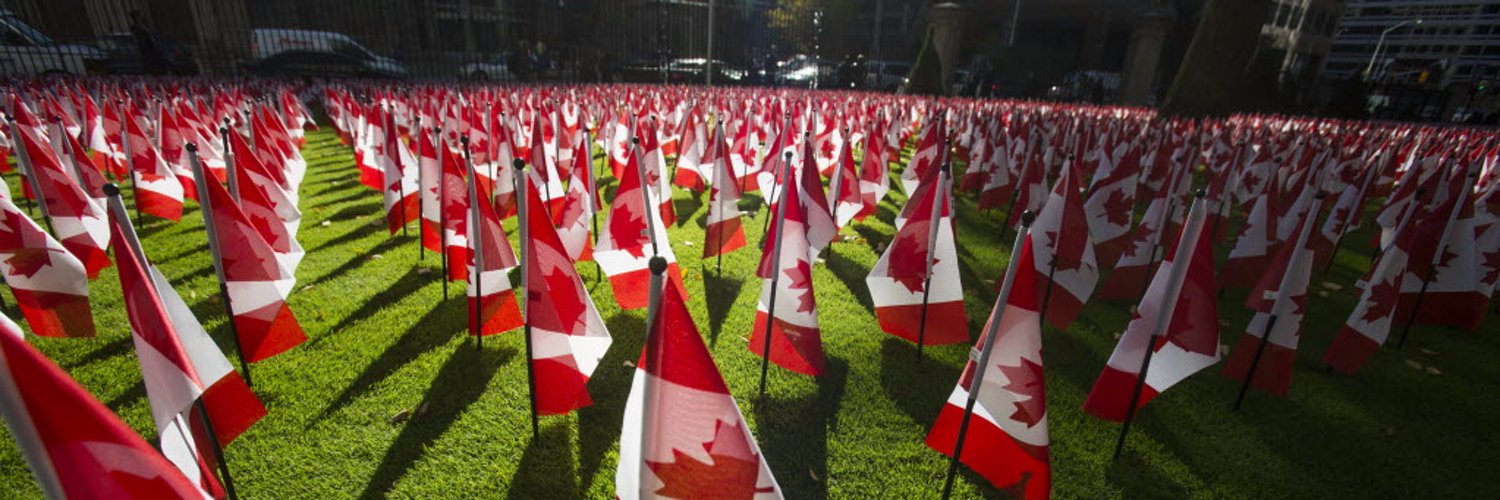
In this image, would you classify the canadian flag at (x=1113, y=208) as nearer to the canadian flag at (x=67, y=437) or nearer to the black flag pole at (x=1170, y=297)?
the black flag pole at (x=1170, y=297)

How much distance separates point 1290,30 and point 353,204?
69.5m

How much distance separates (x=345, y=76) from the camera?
2058 centimetres

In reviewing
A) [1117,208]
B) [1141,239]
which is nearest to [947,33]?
[1117,208]

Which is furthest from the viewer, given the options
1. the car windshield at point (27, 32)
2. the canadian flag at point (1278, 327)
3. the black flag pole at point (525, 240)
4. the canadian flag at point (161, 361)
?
the car windshield at point (27, 32)

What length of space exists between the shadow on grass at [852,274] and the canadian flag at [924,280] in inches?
34.3

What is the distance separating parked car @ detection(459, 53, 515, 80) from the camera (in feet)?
74.2

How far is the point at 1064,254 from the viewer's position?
424 centimetres

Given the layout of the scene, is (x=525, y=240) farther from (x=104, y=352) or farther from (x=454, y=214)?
(x=104, y=352)

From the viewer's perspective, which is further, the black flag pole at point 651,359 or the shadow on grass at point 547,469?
the shadow on grass at point 547,469

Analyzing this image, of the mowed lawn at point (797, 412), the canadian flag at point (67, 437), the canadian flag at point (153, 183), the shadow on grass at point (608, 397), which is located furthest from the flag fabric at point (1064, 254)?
the canadian flag at point (153, 183)

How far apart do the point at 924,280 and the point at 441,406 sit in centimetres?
287

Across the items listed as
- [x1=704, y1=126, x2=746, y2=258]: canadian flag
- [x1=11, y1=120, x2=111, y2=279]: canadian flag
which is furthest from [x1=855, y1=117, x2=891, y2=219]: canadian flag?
[x1=11, y1=120, x2=111, y2=279]: canadian flag

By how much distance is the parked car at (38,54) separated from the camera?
15.0 meters

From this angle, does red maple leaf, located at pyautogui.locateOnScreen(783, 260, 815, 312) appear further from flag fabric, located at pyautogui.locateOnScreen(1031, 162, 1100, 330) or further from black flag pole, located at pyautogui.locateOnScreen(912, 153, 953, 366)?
flag fabric, located at pyautogui.locateOnScreen(1031, 162, 1100, 330)
